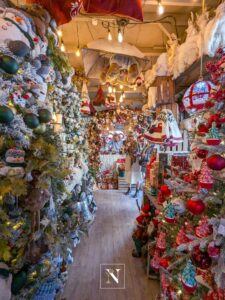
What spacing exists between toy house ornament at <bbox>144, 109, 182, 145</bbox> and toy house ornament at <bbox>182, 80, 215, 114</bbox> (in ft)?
2.96

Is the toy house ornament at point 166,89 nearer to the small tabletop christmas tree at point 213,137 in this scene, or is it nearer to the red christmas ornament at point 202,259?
the small tabletop christmas tree at point 213,137

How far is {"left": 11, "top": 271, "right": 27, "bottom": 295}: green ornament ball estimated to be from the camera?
56.6 inches

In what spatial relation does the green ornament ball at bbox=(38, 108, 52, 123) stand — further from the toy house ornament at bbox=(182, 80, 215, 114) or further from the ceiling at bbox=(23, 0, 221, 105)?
the ceiling at bbox=(23, 0, 221, 105)

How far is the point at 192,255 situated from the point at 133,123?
5.99 metres

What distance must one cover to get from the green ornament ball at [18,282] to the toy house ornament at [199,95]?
167 centimetres

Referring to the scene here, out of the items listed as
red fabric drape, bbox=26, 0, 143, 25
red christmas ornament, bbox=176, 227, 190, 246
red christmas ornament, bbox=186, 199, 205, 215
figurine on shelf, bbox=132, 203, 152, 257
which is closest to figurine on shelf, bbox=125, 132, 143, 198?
figurine on shelf, bbox=132, 203, 152, 257

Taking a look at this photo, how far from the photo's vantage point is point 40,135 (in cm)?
165

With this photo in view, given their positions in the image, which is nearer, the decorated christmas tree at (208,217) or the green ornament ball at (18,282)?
the decorated christmas tree at (208,217)

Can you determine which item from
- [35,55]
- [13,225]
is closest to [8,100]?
[35,55]

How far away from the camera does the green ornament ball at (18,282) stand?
144 cm

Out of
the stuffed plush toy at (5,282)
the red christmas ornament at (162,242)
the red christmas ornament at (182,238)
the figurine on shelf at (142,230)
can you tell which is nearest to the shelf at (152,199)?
the figurine on shelf at (142,230)

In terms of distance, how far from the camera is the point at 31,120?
4.83 ft

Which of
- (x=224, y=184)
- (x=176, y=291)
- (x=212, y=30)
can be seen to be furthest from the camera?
(x=212, y=30)

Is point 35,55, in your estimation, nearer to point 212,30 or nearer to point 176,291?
point 212,30
